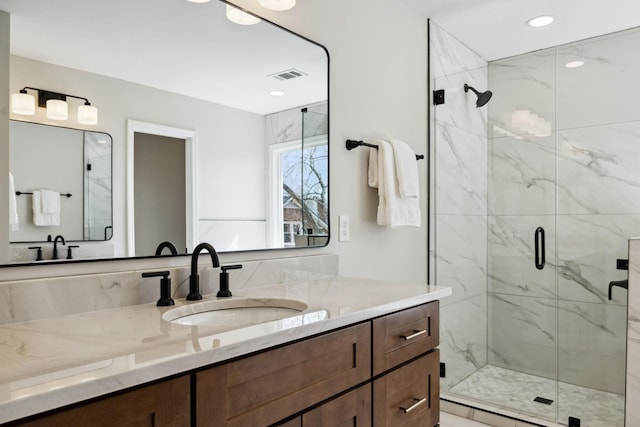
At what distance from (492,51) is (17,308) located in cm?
301

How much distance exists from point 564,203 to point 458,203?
23.5 inches

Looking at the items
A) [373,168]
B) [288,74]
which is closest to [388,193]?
[373,168]

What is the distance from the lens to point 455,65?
2977 millimetres

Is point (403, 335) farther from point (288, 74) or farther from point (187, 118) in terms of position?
point (288, 74)

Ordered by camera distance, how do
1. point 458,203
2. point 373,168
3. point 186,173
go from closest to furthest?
point 186,173 < point 373,168 < point 458,203

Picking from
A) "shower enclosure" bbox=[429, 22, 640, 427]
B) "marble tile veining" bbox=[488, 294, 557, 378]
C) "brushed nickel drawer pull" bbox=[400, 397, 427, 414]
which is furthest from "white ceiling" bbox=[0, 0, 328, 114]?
"marble tile veining" bbox=[488, 294, 557, 378]

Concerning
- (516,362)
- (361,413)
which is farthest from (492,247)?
(361,413)

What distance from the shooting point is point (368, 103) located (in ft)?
7.39

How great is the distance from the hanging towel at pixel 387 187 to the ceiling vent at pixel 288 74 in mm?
529

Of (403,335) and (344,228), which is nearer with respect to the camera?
(403,335)

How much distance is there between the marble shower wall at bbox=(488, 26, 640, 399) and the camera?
2.55 m

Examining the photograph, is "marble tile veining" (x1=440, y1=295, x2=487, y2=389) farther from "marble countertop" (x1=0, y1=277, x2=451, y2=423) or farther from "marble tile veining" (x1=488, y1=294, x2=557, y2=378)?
"marble countertop" (x1=0, y1=277, x2=451, y2=423)

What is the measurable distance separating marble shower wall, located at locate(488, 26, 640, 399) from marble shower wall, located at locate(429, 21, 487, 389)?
8 cm

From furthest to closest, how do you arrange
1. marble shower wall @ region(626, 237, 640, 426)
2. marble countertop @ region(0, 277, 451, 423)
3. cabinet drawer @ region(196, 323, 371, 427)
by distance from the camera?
marble shower wall @ region(626, 237, 640, 426) → cabinet drawer @ region(196, 323, 371, 427) → marble countertop @ region(0, 277, 451, 423)
